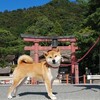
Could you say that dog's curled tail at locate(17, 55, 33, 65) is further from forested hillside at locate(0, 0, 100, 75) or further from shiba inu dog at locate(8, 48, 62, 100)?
forested hillside at locate(0, 0, 100, 75)

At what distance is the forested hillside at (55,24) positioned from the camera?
18.6 metres

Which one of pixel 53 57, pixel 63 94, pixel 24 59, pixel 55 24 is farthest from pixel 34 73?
pixel 55 24

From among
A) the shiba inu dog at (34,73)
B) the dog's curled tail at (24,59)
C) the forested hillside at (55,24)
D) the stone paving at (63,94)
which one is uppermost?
the forested hillside at (55,24)

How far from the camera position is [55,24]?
141 feet

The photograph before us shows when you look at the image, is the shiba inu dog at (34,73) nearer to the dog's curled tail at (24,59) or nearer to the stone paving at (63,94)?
the dog's curled tail at (24,59)

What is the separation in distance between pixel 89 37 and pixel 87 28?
1509mm

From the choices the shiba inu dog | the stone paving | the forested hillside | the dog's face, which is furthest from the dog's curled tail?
the forested hillside

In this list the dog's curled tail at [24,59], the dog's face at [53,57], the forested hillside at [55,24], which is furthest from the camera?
the forested hillside at [55,24]

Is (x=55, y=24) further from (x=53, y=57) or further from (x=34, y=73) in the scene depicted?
(x=53, y=57)

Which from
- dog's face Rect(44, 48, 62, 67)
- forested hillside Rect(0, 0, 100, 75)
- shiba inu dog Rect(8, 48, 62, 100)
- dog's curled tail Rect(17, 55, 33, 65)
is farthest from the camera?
forested hillside Rect(0, 0, 100, 75)

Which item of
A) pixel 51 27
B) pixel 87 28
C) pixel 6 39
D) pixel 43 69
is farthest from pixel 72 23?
pixel 43 69

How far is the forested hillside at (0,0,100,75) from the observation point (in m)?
18.6

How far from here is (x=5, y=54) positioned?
27094mm

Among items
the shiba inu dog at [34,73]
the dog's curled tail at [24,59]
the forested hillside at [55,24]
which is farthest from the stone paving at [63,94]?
the forested hillside at [55,24]
